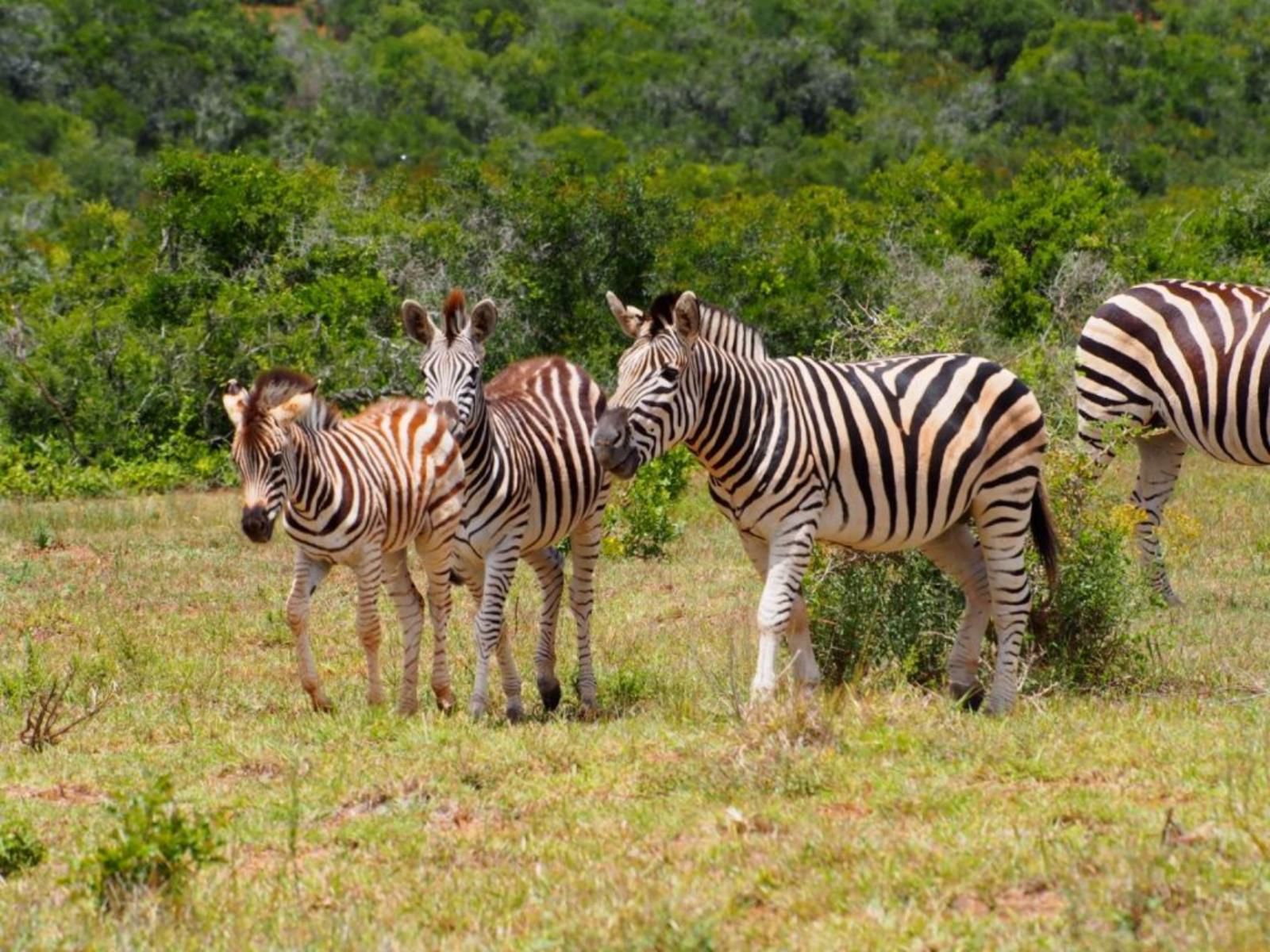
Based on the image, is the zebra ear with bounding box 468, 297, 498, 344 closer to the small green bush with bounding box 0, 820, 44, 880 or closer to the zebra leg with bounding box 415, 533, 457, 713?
the zebra leg with bounding box 415, 533, 457, 713

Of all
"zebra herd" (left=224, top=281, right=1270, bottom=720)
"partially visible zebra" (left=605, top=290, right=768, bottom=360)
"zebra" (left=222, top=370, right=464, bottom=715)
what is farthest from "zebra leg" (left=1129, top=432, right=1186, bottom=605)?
"zebra" (left=222, top=370, right=464, bottom=715)

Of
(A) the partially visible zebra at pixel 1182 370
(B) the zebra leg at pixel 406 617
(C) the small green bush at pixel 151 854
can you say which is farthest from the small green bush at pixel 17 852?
(A) the partially visible zebra at pixel 1182 370

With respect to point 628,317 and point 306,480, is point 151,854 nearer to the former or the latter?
point 306,480

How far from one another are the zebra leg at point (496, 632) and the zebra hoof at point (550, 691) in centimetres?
19

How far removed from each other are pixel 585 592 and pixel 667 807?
3326 millimetres

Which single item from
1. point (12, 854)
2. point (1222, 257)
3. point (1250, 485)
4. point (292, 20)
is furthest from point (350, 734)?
point (292, 20)

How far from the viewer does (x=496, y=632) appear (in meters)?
9.45

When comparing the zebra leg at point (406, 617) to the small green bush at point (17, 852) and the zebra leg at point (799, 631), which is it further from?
the small green bush at point (17, 852)

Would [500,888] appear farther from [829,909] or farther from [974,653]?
[974,653]

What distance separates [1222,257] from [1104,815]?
2007cm

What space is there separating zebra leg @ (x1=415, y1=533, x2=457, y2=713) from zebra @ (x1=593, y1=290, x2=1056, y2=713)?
159 centimetres

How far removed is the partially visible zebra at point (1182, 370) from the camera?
40.5 feet

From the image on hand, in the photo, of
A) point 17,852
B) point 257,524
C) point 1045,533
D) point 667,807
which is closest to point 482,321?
point 257,524

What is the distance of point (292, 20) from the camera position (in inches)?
3605
